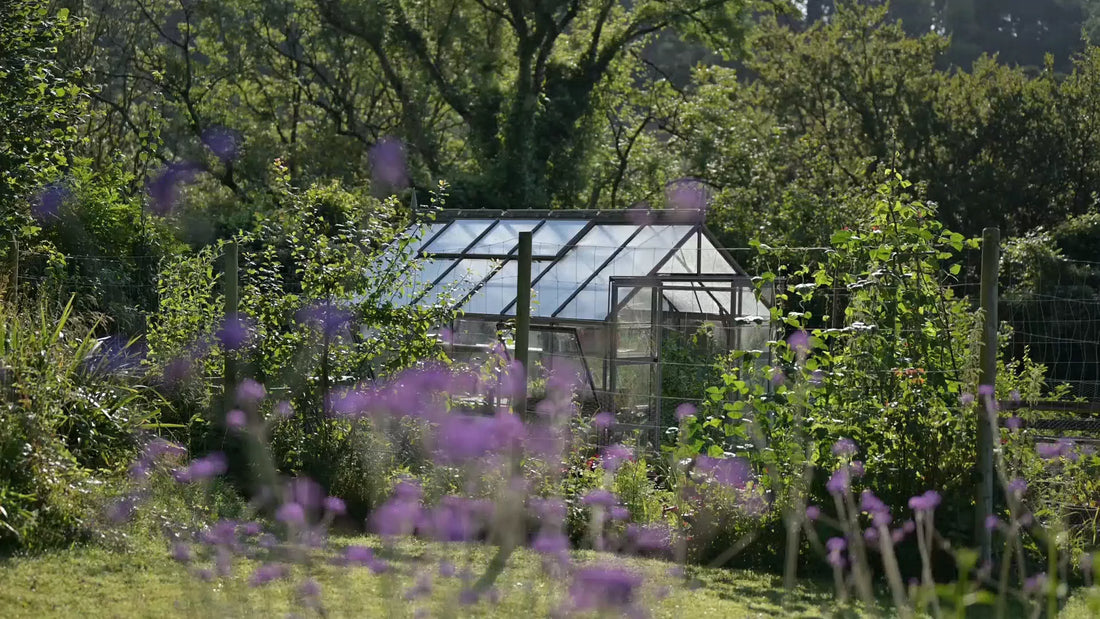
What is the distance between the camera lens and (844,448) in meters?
5.84

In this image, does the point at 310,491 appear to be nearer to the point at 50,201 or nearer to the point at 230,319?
the point at 230,319

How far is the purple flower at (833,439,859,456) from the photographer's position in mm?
5586

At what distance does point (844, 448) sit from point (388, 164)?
2133cm

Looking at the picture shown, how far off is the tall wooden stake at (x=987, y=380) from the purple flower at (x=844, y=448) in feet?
2.20

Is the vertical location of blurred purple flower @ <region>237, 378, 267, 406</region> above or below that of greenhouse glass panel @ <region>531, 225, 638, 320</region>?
below

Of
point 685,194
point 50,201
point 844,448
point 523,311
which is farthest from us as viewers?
point 685,194

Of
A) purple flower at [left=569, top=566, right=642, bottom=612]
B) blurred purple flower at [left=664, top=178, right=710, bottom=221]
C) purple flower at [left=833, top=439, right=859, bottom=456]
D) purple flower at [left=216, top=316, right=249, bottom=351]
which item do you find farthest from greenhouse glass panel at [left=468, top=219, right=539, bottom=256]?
purple flower at [left=569, top=566, right=642, bottom=612]

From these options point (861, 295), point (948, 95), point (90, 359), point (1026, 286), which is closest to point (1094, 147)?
point (948, 95)

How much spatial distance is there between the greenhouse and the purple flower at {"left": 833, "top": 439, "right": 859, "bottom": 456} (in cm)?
404

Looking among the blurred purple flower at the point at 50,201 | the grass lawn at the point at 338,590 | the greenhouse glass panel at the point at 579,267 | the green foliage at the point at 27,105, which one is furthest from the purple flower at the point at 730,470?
the blurred purple flower at the point at 50,201

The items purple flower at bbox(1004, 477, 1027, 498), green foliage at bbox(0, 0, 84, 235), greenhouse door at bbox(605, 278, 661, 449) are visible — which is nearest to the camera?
purple flower at bbox(1004, 477, 1027, 498)

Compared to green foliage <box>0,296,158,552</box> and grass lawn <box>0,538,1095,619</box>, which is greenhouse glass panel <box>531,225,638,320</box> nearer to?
green foliage <box>0,296,158,552</box>

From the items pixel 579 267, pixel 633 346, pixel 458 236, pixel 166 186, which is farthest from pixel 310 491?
pixel 166 186

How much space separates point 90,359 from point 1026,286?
579 inches
